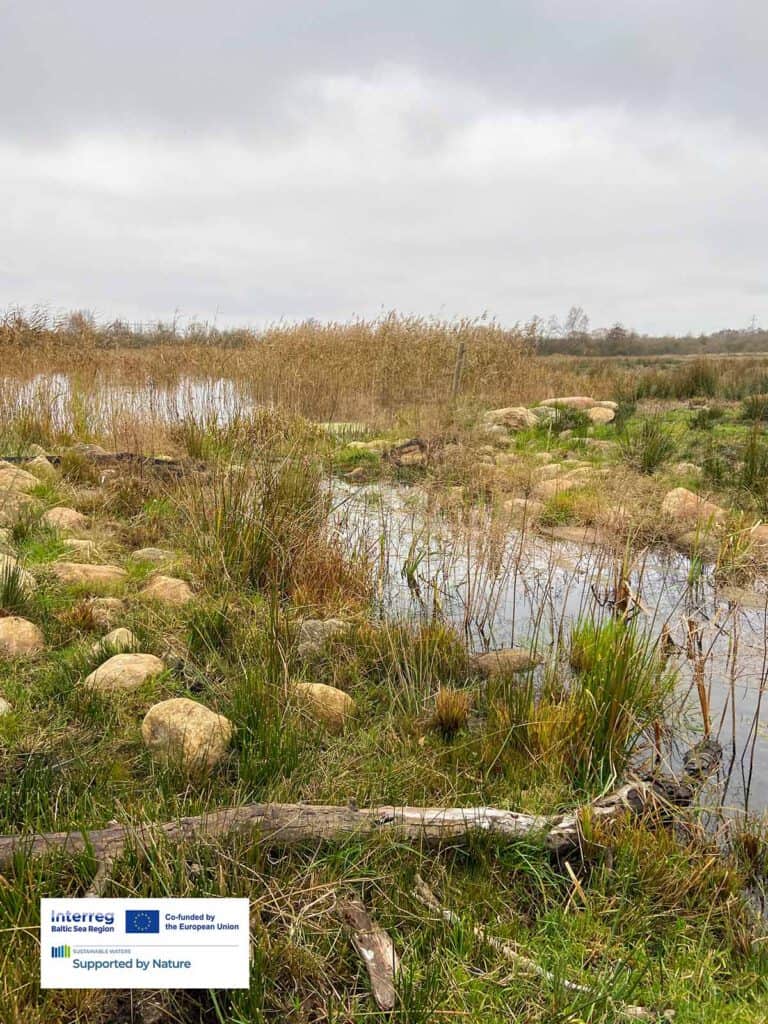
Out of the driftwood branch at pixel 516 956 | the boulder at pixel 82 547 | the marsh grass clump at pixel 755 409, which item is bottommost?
the driftwood branch at pixel 516 956

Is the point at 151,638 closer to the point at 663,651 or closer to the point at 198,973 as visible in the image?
the point at 198,973

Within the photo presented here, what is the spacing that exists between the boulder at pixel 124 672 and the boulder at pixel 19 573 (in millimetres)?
764

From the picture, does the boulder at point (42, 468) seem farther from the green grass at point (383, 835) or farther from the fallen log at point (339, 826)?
the fallen log at point (339, 826)

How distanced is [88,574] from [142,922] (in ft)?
7.81

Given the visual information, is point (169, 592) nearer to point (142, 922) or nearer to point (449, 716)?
point (449, 716)

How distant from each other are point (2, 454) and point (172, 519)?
252 centimetres

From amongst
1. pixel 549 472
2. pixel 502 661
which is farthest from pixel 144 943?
pixel 549 472

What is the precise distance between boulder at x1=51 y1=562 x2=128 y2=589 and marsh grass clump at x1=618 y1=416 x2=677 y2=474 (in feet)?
16.0

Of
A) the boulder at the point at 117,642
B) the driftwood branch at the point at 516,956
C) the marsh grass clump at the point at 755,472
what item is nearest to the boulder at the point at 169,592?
the boulder at the point at 117,642

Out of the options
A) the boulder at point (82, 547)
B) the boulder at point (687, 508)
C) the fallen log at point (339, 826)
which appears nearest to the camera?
the fallen log at point (339, 826)

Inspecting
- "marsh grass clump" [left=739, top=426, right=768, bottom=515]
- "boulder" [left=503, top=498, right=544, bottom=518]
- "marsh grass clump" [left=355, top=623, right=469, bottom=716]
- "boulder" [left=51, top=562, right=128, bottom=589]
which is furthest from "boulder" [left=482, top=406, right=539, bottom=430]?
"marsh grass clump" [left=355, top=623, right=469, bottom=716]

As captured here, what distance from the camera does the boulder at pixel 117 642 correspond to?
2.81 m

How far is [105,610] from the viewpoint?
318 centimetres

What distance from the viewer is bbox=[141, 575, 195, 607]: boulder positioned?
10.9ft
